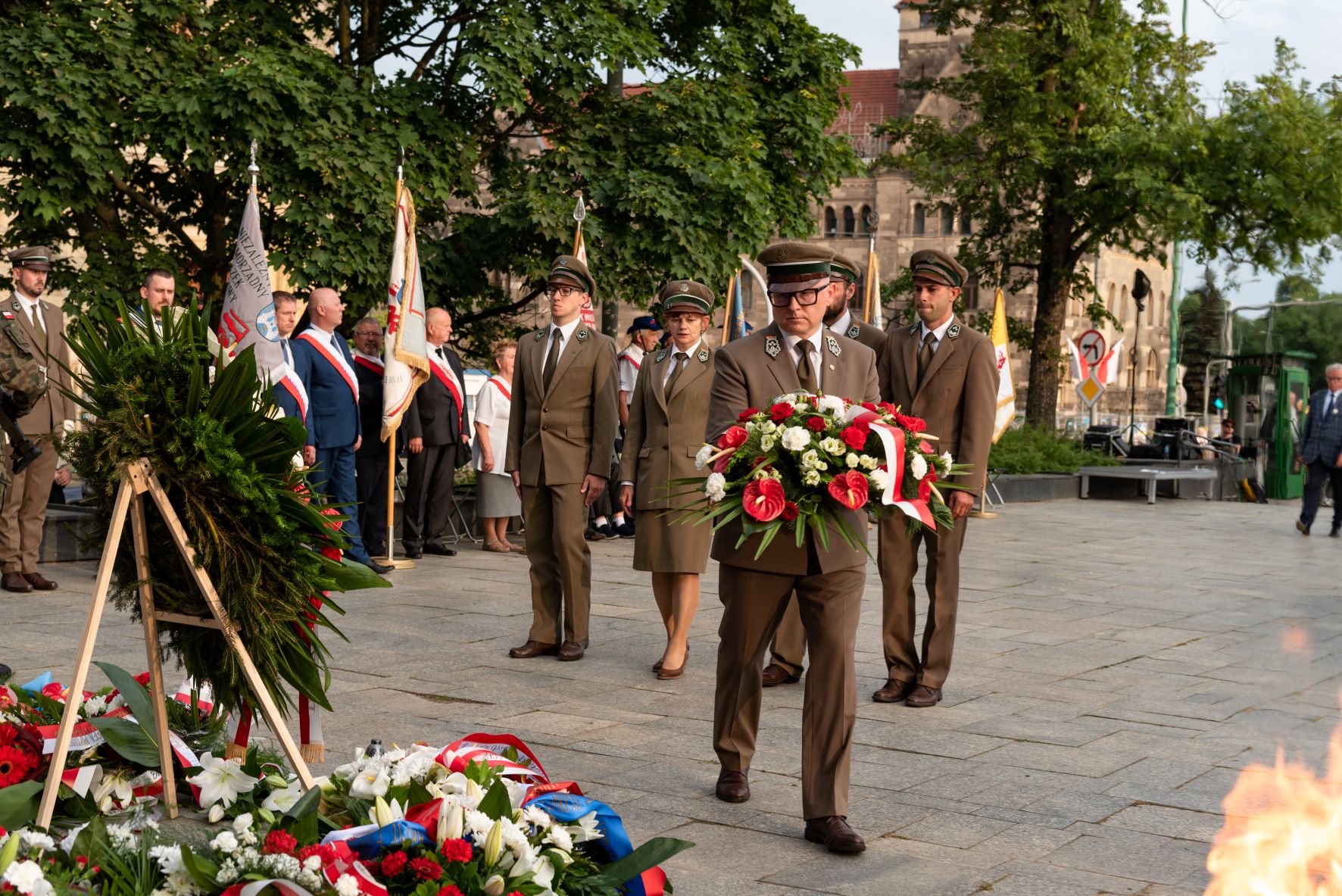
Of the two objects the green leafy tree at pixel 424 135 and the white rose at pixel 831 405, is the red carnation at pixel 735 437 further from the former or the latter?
the green leafy tree at pixel 424 135

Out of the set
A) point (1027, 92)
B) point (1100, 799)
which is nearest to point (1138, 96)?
point (1027, 92)

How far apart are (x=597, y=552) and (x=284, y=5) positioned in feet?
29.2

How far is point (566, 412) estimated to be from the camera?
884cm

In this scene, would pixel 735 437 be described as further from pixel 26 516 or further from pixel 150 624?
pixel 26 516

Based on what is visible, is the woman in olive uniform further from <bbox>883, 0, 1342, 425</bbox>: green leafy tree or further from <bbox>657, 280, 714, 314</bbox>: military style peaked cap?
<bbox>883, 0, 1342, 425</bbox>: green leafy tree

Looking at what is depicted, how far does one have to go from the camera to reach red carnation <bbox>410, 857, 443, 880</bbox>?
3705 mm

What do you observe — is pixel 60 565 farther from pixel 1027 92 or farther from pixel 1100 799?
pixel 1027 92

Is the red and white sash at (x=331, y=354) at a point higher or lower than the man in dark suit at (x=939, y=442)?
higher

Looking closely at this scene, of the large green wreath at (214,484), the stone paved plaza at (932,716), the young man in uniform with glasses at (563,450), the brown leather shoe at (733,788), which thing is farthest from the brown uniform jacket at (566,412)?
the large green wreath at (214,484)

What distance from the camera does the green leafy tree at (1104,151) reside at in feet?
89.8

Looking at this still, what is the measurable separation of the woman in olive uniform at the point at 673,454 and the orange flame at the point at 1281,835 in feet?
10.2

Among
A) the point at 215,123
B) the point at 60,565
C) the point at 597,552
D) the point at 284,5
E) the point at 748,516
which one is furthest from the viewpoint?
the point at 284,5

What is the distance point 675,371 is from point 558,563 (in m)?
1.36

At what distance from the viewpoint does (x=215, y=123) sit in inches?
658
